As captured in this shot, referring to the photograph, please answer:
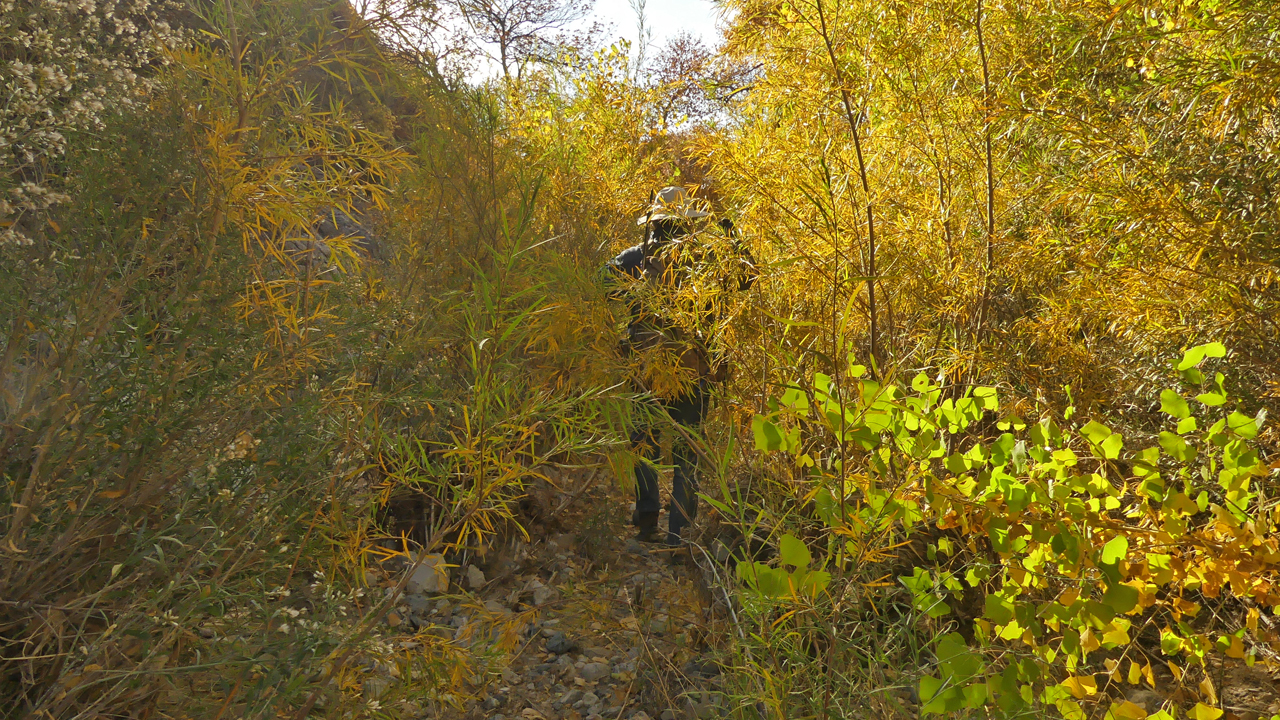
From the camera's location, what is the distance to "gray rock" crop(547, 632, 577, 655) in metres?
2.99

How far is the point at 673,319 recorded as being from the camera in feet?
10.1

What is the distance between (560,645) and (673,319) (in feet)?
4.54

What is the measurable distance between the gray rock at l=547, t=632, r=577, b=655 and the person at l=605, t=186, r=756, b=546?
62 centimetres

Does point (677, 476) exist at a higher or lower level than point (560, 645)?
higher

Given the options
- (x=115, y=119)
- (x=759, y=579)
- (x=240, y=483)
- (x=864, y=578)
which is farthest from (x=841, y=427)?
(x=115, y=119)

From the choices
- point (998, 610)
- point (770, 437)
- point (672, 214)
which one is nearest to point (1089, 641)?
point (998, 610)

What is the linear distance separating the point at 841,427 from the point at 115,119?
1805 mm

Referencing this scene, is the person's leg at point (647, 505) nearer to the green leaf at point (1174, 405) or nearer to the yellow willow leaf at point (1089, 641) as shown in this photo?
the yellow willow leaf at point (1089, 641)

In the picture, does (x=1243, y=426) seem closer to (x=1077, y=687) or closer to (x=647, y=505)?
(x=1077, y=687)

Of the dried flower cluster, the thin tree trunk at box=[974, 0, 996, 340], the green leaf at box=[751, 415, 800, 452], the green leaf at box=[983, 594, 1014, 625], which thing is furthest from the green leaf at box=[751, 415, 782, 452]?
the thin tree trunk at box=[974, 0, 996, 340]

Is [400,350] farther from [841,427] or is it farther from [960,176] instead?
[960,176]

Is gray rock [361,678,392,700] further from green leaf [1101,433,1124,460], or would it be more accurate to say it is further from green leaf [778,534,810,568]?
green leaf [1101,433,1124,460]

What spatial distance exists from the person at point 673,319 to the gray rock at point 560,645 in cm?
62

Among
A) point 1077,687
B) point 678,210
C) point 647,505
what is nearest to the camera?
point 1077,687
